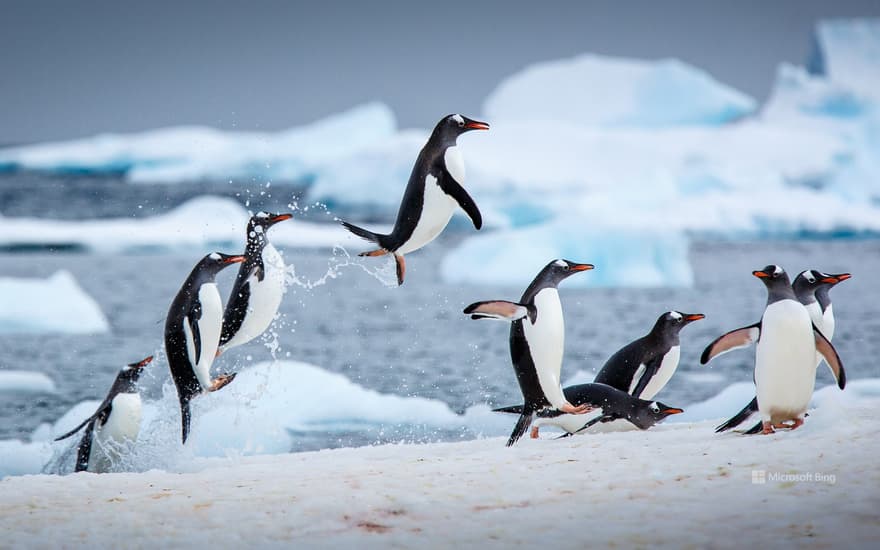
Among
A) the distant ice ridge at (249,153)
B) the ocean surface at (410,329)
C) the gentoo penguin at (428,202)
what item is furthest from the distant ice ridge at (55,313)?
the distant ice ridge at (249,153)

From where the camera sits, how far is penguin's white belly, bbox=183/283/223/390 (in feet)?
16.7

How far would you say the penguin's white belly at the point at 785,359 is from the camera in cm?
460

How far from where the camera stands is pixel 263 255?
5336 mm

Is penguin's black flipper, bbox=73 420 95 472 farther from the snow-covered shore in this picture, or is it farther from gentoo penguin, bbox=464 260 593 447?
gentoo penguin, bbox=464 260 593 447

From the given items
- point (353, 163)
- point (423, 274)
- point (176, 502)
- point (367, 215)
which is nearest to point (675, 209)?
point (423, 274)

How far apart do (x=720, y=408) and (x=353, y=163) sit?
21.6 m

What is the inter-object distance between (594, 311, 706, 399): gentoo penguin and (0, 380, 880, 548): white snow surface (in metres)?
0.99

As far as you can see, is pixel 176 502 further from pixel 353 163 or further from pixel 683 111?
pixel 683 111

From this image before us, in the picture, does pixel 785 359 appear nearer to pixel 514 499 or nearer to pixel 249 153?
pixel 514 499

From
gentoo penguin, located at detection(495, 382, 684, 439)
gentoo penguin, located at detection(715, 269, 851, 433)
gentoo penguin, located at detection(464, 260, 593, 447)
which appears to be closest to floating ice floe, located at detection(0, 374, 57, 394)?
gentoo penguin, located at detection(495, 382, 684, 439)

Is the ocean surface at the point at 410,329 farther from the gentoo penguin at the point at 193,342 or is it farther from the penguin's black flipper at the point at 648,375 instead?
the penguin's black flipper at the point at 648,375

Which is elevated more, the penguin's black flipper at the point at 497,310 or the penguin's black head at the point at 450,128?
the penguin's black head at the point at 450,128

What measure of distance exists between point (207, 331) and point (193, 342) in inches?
3.2

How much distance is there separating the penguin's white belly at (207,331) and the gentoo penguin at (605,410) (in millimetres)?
1398
